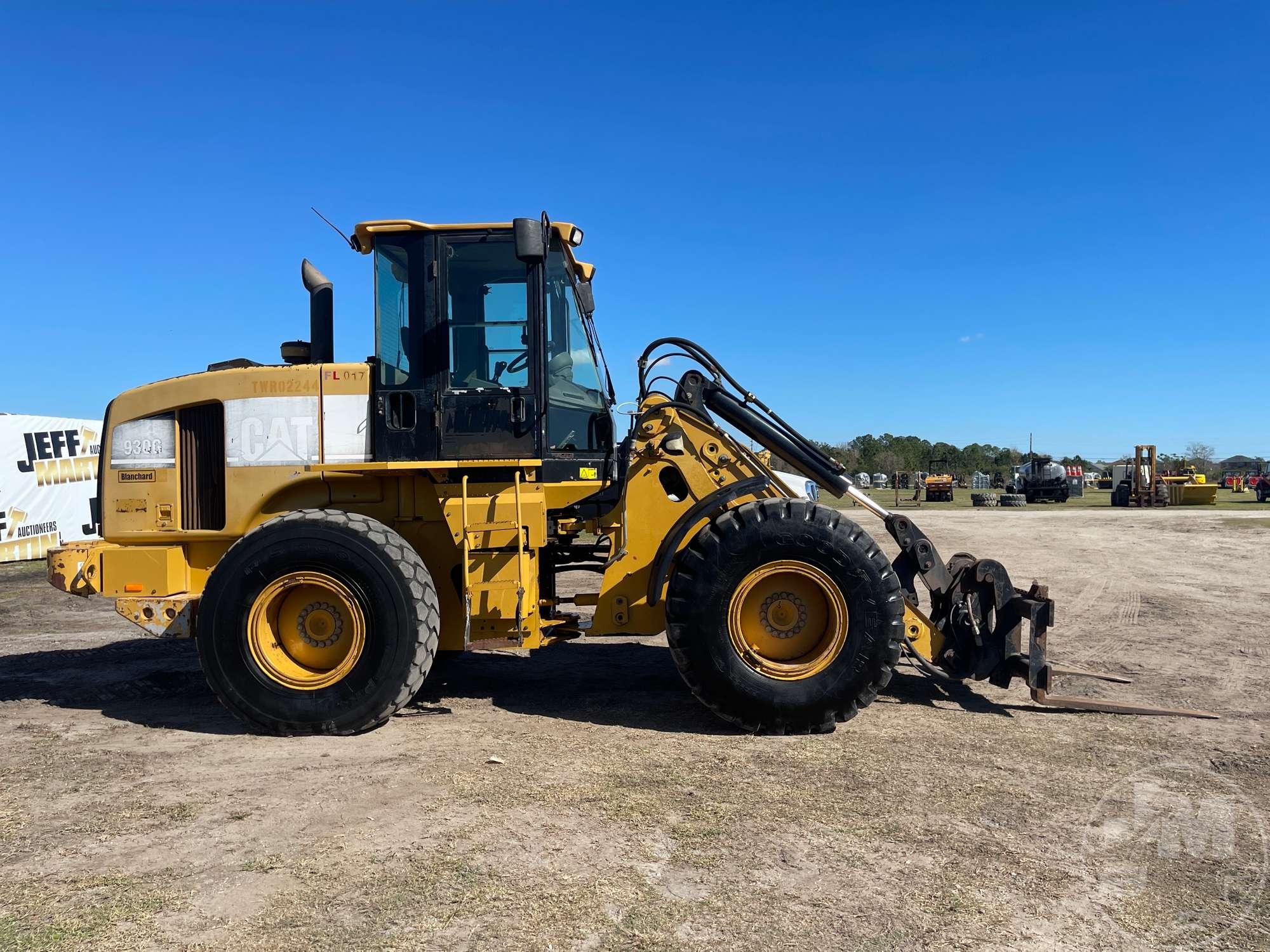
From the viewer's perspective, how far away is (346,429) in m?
5.52

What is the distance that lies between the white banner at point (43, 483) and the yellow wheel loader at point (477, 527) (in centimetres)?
1421

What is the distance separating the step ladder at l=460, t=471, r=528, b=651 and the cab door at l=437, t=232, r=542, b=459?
0.91 feet

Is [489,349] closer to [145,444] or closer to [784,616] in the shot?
[145,444]

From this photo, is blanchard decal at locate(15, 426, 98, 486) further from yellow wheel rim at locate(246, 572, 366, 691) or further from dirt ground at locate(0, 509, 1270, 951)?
yellow wheel rim at locate(246, 572, 366, 691)

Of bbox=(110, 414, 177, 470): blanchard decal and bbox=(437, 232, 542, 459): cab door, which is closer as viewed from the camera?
bbox=(437, 232, 542, 459): cab door

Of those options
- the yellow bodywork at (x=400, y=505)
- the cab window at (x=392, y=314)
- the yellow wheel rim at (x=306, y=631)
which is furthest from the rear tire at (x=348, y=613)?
the cab window at (x=392, y=314)

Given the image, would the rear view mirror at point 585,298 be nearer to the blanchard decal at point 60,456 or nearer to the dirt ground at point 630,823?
the dirt ground at point 630,823

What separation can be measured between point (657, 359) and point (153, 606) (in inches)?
152

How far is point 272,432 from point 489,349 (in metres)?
1.57

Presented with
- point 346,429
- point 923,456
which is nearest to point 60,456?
point 346,429

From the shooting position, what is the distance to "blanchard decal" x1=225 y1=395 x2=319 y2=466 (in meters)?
5.54

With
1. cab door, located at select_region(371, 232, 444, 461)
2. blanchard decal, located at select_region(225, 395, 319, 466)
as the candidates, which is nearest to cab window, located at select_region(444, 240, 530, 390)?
cab door, located at select_region(371, 232, 444, 461)

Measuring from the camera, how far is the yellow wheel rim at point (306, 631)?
5160mm

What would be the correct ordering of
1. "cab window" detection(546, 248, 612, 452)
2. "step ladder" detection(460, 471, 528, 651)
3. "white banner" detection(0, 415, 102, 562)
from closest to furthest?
"step ladder" detection(460, 471, 528, 651) → "cab window" detection(546, 248, 612, 452) → "white banner" detection(0, 415, 102, 562)
